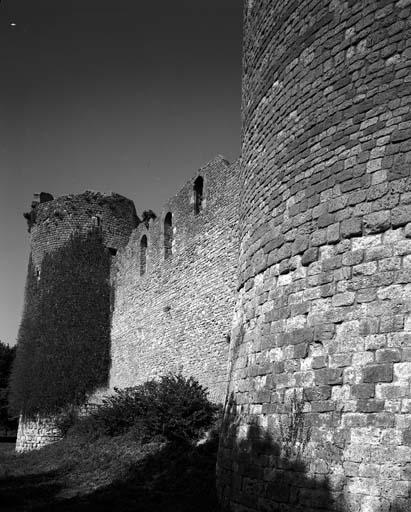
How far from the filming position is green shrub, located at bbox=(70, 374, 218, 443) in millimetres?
11234

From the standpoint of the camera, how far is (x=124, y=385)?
1928cm

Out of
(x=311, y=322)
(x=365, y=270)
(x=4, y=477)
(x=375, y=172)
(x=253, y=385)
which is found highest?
(x=375, y=172)

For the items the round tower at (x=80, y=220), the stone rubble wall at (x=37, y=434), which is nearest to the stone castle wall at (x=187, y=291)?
the stone rubble wall at (x=37, y=434)

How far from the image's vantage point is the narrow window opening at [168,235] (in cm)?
1703

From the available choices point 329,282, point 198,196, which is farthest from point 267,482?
point 198,196

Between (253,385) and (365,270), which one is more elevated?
(365,270)

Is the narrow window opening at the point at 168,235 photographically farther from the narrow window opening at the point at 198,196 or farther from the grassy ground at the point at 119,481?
the grassy ground at the point at 119,481

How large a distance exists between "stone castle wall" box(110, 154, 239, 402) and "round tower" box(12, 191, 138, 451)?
1642 mm

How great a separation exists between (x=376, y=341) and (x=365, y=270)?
63 cm

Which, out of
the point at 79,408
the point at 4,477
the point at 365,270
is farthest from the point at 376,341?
the point at 79,408

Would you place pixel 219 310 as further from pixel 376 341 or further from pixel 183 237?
pixel 376 341

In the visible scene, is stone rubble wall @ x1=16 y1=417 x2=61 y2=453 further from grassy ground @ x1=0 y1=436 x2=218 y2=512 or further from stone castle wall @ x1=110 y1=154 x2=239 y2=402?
grassy ground @ x1=0 y1=436 x2=218 y2=512

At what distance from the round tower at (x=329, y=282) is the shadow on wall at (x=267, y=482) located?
1cm

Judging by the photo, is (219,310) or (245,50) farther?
(219,310)
